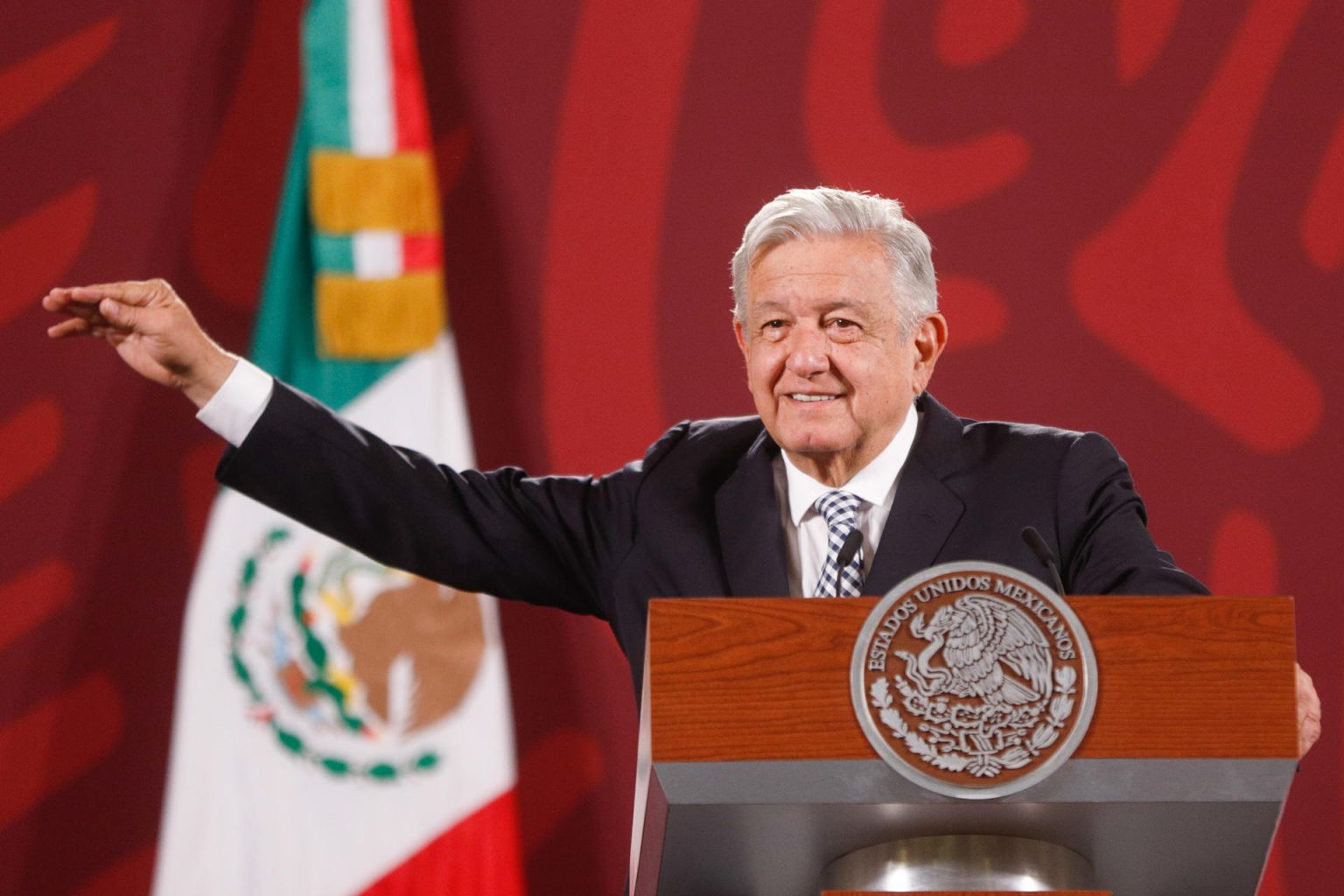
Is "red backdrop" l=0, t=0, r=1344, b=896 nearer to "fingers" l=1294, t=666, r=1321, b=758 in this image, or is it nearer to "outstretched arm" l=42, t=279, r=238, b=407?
"outstretched arm" l=42, t=279, r=238, b=407

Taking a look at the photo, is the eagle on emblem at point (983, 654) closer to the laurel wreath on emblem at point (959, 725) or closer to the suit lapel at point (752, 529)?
the laurel wreath on emblem at point (959, 725)

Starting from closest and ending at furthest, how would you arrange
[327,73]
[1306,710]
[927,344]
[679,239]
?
[1306,710], [927,344], [327,73], [679,239]

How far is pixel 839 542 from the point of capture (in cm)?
197

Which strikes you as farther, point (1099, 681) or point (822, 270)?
point (822, 270)

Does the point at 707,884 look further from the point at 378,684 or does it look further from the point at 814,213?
the point at 378,684

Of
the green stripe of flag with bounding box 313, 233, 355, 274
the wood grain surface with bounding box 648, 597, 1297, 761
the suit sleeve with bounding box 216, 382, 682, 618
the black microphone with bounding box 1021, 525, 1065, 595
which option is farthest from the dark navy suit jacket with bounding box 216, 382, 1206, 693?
the green stripe of flag with bounding box 313, 233, 355, 274

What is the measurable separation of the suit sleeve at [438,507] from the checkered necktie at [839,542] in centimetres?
26

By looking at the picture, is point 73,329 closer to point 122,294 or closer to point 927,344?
point 122,294

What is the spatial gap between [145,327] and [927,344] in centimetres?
101

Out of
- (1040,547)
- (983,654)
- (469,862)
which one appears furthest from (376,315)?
(983,654)

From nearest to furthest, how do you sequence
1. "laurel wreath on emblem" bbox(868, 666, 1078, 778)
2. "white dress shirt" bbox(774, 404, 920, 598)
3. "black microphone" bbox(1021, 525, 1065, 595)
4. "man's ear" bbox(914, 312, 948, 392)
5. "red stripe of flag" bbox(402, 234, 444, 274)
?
"laurel wreath on emblem" bbox(868, 666, 1078, 778) → "black microphone" bbox(1021, 525, 1065, 595) → "white dress shirt" bbox(774, 404, 920, 598) → "man's ear" bbox(914, 312, 948, 392) → "red stripe of flag" bbox(402, 234, 444, 274)

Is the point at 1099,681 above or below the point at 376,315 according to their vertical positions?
below

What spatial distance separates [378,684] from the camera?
2982mm

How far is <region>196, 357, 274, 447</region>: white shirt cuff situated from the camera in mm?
1879
